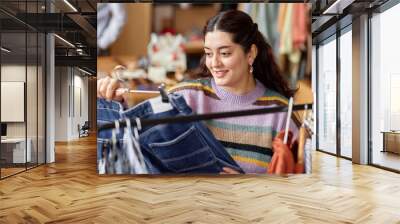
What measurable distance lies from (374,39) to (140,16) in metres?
4.57

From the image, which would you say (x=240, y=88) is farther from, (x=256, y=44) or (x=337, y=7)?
(x=337, y=7)

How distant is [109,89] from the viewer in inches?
235

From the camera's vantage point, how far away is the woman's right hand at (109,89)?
235 inches

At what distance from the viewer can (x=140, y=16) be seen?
603 centimetres

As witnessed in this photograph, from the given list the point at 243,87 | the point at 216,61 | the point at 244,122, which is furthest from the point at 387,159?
the point at 216,61

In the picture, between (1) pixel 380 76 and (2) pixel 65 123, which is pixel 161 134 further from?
(2) pixel 65 123

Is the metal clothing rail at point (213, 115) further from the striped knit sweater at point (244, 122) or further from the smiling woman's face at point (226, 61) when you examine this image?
the smiling woman's face at point (226, 61)

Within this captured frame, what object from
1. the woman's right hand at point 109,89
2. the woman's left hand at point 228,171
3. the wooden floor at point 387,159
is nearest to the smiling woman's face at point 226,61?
the woman's left hand at point 228,171

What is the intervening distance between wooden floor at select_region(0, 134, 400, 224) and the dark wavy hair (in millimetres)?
1404

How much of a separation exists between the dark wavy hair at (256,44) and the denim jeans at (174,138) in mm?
729

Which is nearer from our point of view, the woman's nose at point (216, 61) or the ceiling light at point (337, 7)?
the woman's nose at point (216, 61)

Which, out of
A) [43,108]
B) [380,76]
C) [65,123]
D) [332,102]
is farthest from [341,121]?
[65,123]

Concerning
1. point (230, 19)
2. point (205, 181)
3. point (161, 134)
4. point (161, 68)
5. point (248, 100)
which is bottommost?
point (205, 181)

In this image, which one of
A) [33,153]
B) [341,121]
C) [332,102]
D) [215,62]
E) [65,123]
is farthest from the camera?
[65,123]
